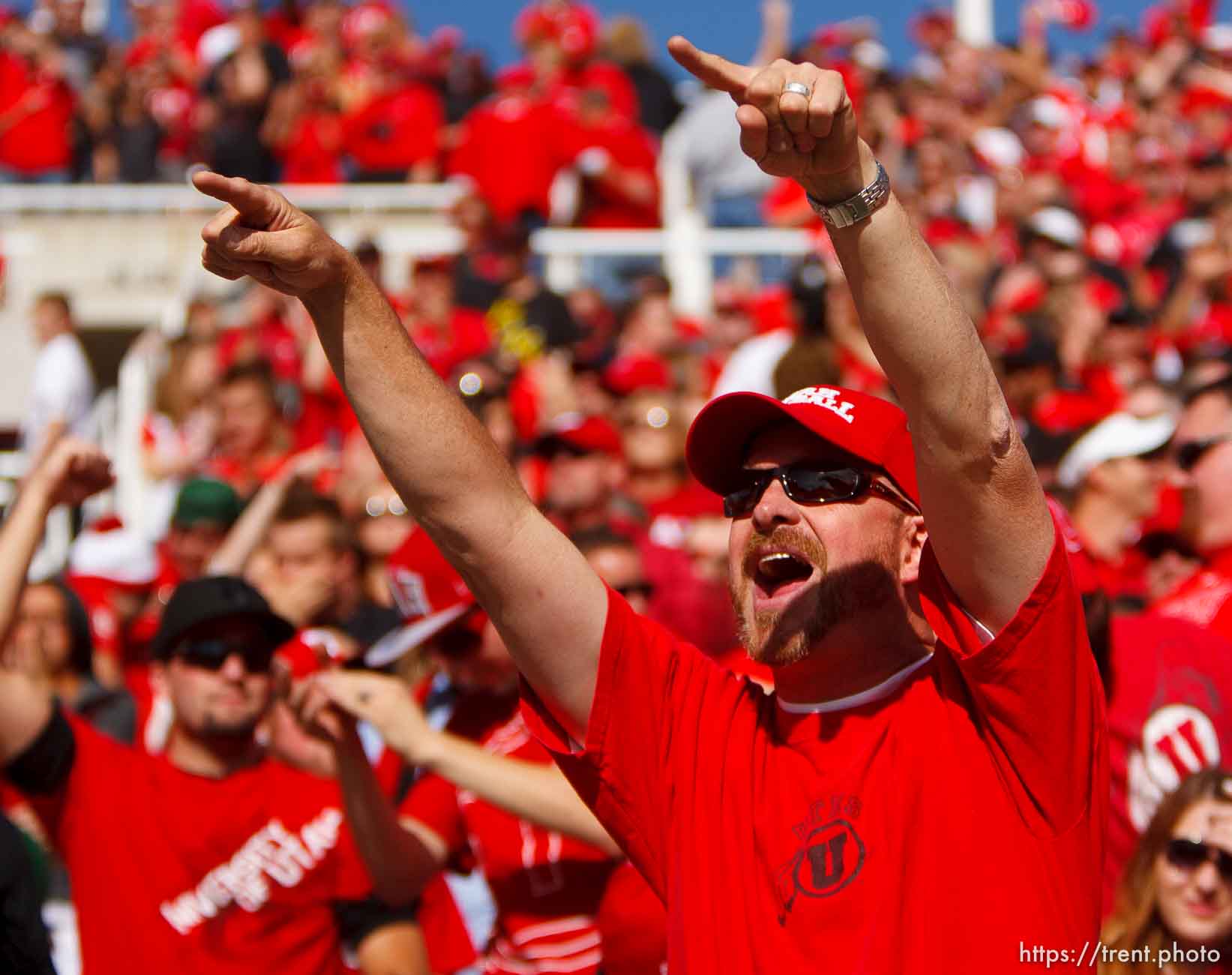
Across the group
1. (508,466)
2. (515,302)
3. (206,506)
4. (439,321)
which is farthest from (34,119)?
(508,466)

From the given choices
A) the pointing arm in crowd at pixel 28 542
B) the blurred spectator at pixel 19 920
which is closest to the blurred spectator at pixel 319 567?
the pointing arm in crowd at pixel 28 542

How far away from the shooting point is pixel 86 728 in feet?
13.8

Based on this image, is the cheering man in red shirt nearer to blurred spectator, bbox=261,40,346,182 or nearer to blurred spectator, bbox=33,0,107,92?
blurred spectator, bbox=261,40,346,182

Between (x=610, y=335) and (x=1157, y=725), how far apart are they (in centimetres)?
711

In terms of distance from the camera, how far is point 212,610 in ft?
14.3

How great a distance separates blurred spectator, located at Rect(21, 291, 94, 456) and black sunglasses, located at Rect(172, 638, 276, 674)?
6475 millimetres

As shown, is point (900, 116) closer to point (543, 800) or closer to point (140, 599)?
point (140, 599)

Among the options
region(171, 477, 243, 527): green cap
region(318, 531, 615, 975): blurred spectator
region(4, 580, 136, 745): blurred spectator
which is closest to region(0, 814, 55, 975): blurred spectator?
region(318, 531, 615, 975): blurred spectator

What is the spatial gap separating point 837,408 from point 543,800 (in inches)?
47.4

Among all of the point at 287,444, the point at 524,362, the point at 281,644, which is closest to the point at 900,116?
the point at 524,362

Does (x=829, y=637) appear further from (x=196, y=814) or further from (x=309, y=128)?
(x=309, y=128)

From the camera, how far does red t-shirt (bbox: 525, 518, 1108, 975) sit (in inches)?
98.7

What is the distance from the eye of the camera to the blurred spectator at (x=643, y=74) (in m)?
13.5

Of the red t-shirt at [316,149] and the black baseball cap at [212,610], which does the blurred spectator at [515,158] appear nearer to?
the red t-shirt at [316,149]
